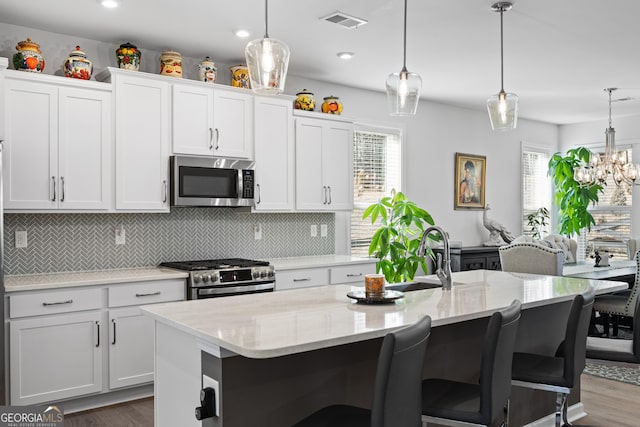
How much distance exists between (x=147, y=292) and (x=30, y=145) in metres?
1.24

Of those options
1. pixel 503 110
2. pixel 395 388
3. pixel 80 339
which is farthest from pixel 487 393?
pixel 80 339

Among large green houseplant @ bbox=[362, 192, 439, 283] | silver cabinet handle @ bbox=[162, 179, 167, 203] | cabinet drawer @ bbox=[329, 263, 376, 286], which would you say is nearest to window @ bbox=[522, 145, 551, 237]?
large green houseplant @ bbox=[362, 192, 439, 283]

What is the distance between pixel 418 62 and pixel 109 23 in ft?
8.48

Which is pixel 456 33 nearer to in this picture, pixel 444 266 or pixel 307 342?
pixel 444 266

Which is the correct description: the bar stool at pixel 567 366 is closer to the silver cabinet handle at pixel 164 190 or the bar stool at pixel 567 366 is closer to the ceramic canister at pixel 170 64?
the silver cabinet handle at pixel 164 190

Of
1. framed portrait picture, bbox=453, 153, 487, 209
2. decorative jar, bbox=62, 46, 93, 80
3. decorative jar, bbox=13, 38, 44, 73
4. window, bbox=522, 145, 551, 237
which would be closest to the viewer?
decorative jar, bbox=13, 38, 44, 73

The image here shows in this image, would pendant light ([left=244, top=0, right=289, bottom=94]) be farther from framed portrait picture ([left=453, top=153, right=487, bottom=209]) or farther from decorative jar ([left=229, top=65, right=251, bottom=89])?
framed portrait picture ([left=453, top=153, right=487, bottom=209])

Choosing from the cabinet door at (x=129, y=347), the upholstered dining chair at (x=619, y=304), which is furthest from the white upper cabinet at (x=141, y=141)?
the upholstered dining chair at (x=619, y=304)

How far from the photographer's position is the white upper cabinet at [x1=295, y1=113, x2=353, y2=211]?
16.9 feet

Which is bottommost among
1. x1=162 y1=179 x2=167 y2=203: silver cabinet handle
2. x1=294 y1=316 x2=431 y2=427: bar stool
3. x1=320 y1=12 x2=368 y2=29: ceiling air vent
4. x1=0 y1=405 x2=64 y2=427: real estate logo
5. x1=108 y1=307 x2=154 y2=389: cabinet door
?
x1=0 y1=405 x2=64 y2=427: real estate logo

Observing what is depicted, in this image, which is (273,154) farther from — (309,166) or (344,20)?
(344,20)

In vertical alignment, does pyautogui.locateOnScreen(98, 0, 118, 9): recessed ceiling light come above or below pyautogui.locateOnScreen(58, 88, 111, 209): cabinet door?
above

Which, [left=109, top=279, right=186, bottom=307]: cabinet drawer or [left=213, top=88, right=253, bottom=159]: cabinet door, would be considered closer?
[left=109, top=279, right=186, bottom=307]: cabinet drawer

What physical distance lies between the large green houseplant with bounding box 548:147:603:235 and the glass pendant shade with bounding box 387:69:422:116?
5.67 metres
